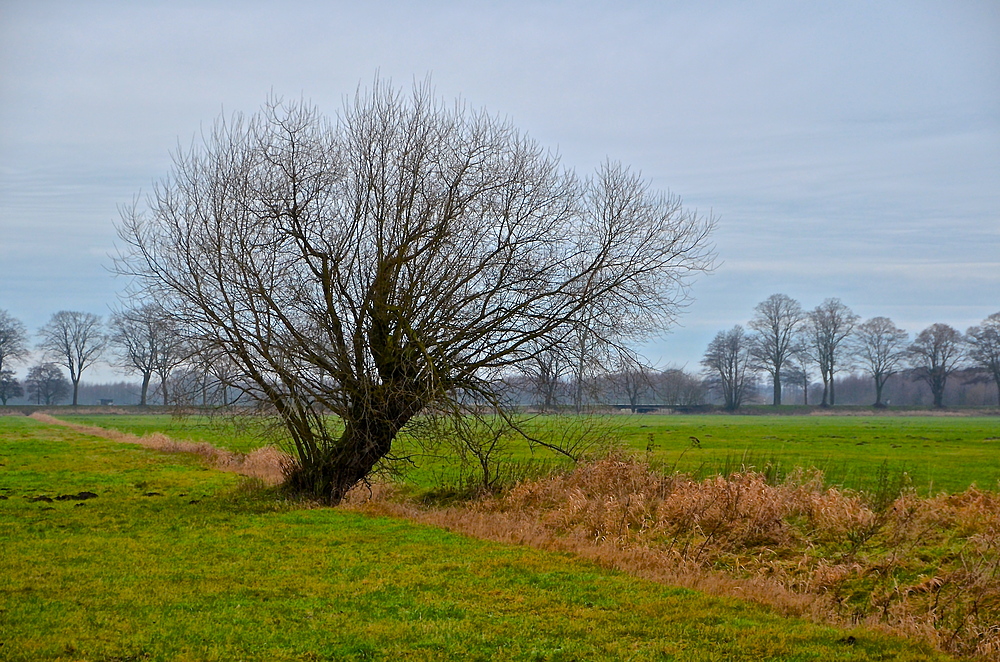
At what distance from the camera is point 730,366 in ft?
360

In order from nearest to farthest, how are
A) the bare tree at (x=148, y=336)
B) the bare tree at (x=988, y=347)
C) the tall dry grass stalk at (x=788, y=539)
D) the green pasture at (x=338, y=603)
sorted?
the green pasture at (x=338, y=603)
the tall dry grass stalk at (x=788, y=539)
the bare tree at (x=148, y=336)
the bare tree at (x=988, y=347)

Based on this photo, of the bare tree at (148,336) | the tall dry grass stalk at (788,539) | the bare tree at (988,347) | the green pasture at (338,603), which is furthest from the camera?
the bare tree at (988,347)

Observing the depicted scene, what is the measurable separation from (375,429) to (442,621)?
10.2 m

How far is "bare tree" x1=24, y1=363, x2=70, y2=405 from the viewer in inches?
4518

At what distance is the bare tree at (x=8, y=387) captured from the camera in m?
106

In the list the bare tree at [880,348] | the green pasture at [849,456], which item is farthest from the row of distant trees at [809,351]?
the green pasture at [849,456]

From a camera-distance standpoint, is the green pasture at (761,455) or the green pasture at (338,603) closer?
the green pasture at (338,603)

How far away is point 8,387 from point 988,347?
126 meters

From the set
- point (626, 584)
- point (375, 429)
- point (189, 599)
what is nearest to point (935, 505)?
point (626, 584)

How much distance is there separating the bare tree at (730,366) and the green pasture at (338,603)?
98955 mm

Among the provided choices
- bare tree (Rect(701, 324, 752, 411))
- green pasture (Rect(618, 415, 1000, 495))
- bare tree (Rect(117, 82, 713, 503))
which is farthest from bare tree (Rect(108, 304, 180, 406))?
bare tree (Rect(701, 324, 752, 411))

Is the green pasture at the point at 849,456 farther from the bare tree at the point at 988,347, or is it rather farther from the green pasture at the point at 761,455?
the bare tree at the point at 988,347

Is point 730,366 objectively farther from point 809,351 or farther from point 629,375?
point 629,375

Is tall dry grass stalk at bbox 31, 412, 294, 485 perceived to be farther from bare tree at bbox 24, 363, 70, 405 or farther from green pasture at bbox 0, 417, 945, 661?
bare tree at bbox 24, 363, 70, 405
